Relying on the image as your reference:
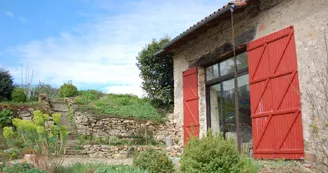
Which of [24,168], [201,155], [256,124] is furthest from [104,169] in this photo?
[256,124]

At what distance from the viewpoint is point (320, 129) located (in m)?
6.43

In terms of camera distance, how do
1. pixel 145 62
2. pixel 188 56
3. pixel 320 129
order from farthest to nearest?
pixel 145 62 < pixel 188 56 < pixel 320 129

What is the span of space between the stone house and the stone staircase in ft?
12.3

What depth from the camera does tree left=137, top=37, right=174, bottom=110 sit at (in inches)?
546

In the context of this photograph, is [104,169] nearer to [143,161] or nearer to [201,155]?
[143,161]

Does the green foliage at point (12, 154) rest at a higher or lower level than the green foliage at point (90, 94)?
lower

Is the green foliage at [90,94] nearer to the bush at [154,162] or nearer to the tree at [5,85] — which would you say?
the tree at [5,85]

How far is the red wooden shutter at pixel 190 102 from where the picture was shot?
34.2ft

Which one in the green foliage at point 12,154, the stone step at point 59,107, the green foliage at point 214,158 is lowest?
the green foliage at point 12,154

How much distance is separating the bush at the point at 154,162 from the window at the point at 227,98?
330cm

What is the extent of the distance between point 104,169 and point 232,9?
4.82 meters

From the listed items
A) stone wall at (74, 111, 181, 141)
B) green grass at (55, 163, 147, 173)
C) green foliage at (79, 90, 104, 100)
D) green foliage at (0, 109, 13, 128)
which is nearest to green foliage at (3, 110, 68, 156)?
green grass at (55, 163, 147, 173)

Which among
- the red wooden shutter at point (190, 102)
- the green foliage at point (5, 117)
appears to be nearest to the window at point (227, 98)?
the red wooden shutter at point (190, 102)

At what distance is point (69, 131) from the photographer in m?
12.8
